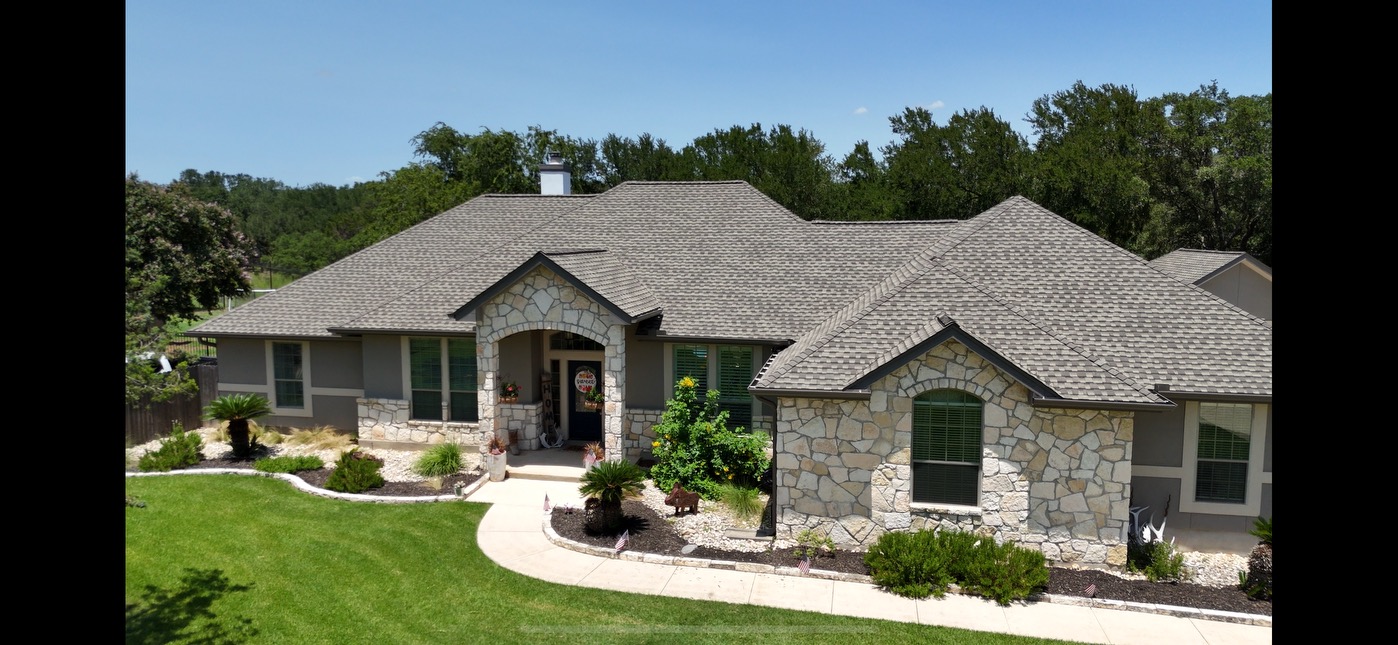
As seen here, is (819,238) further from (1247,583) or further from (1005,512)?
(1247,583)

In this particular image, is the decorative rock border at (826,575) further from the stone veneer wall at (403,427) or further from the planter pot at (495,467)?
the stone veneer wall at (403,427)

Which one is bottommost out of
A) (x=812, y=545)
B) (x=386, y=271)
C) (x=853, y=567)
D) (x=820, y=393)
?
(x=853, y=567)

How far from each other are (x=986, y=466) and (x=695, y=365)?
7000 mm

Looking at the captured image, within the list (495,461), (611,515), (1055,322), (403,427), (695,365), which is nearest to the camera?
(611,515)

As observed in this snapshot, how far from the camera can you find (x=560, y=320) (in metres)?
17.1

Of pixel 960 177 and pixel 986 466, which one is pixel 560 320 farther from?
pixel 960 177

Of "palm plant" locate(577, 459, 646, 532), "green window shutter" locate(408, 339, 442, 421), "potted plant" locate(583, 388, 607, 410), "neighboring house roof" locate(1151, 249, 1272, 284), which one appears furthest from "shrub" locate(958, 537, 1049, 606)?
"neighboring house roof" locate(1151, 249, 1272, 284)

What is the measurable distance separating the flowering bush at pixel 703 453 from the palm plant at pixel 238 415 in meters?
9.16

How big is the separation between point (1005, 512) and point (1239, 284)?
14065 mm

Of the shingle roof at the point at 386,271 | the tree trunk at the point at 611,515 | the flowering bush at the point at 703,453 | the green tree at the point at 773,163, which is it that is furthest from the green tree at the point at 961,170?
the tree trunk at the point at 611,515

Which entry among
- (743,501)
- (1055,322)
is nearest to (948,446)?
(1055,322)

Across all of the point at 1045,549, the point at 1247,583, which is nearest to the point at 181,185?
the point at 1045,549

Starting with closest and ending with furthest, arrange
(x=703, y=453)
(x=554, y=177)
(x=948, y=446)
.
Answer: (x=948, y=446), (x=703, y=453), (x=554, y=177)

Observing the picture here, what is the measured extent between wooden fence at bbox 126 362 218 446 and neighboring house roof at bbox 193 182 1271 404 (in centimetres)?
202
